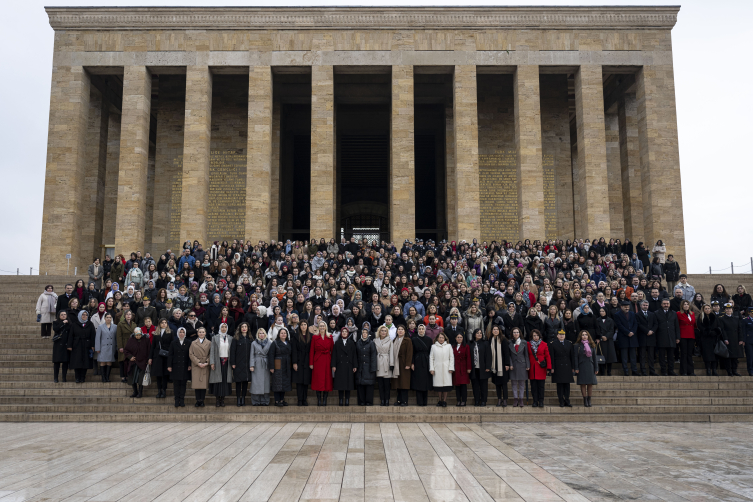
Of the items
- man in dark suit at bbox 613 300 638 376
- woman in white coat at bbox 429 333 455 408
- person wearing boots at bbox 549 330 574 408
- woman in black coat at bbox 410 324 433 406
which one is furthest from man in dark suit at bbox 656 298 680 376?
woman in black coat at bbox 410 324 433 406

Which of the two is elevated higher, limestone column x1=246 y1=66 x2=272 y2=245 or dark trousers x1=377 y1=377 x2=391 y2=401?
limestone column x1=246 y1=66 x2=272 y2=245

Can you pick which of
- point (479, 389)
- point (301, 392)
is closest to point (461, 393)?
point (479, 389)

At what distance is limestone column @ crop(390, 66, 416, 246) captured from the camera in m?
22.4

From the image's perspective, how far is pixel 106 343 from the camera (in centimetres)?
1137

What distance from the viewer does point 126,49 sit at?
918 inches

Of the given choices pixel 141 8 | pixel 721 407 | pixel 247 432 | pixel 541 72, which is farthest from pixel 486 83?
pixel 247 432

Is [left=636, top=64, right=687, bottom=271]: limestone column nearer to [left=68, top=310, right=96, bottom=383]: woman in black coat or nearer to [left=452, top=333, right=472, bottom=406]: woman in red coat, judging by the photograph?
[left=452, top=333, right=472, bottom=406]: woman in red coat

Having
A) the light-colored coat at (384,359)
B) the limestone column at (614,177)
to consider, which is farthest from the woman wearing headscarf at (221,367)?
the limestone column at (614,177)

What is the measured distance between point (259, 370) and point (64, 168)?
1649 cm

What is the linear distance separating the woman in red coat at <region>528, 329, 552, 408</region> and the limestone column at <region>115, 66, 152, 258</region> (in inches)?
650

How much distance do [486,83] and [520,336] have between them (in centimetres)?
1775

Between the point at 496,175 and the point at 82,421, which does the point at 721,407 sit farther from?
the point at 496,175

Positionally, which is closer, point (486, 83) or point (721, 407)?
point (721, 407)

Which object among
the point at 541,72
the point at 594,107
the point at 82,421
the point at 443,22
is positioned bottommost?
the point at 82,421
